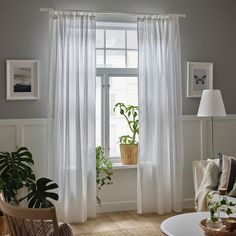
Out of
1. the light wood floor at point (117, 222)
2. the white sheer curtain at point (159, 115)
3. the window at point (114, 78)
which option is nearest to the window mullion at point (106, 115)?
the window at point (114, 78)

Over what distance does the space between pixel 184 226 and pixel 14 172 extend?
2012mm

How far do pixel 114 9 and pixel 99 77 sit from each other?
2.67 ft

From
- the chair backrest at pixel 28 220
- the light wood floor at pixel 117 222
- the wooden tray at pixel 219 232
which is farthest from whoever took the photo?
the light wood floor at pixel 117 222

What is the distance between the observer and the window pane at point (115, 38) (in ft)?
18.2

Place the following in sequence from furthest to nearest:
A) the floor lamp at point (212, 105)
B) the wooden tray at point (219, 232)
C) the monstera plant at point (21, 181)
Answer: the floor lamp at point (212, 105)
the monstera plant at point (21, 181)
the wooden tray at point (219, 232)

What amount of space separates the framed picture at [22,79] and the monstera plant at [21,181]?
61cm

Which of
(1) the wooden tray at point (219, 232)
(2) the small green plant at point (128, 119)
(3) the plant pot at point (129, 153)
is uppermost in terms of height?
(2) the small green plant at point (128, 119)

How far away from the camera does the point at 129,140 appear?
5523 millimetres

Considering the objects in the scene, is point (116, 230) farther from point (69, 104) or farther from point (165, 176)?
point (69, 104)

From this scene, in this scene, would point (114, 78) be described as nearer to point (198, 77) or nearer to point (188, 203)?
point (198, 77)

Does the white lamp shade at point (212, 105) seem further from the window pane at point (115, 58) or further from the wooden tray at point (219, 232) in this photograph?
the wooden tray at point (219, 232)

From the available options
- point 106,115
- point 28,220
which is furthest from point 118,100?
point 28,220

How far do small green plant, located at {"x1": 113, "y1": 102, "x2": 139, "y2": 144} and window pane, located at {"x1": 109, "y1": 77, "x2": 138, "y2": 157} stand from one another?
71mm

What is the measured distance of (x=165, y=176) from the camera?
5.40 m
